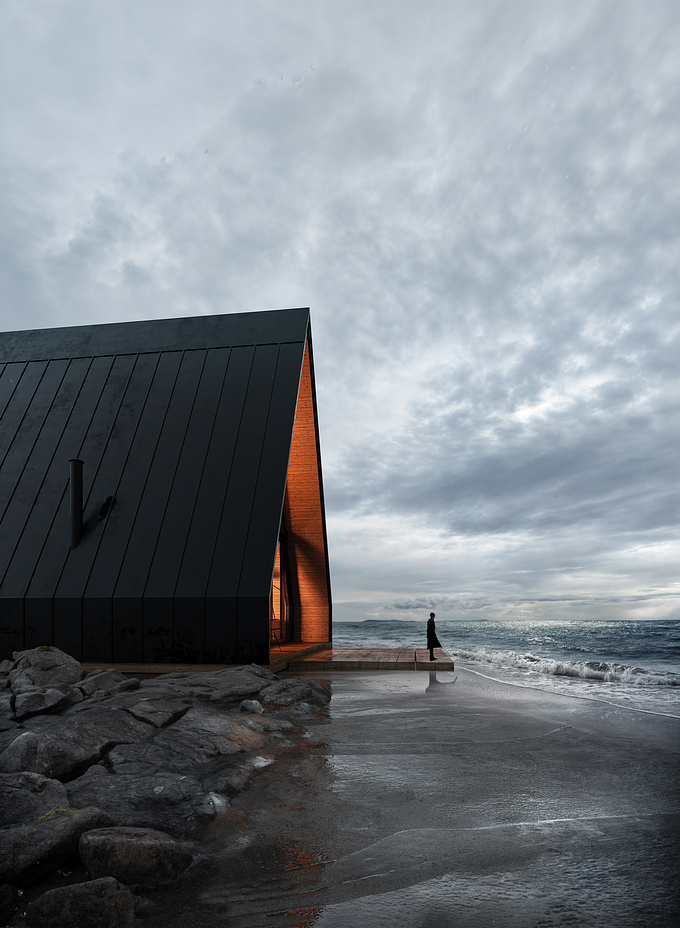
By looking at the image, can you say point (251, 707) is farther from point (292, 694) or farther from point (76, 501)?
point (76, 501)

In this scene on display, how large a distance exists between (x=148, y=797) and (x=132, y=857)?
101cm

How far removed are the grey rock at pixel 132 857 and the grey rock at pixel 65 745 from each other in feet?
4.29

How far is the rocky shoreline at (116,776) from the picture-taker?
2801 mm

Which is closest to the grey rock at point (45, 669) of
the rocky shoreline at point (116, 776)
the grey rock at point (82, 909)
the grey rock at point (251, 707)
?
the rocky shoreline at point (116, 776)

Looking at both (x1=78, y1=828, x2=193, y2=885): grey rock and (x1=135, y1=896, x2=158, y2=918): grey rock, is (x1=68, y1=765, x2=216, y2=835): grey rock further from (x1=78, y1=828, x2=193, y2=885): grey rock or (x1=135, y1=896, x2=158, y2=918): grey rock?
(x1=135, y1=896, x2=158, y2=918): grey rock

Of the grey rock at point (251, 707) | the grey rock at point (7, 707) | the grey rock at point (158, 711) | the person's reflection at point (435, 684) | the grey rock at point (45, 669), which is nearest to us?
A: the grey rock at point (158, 711)

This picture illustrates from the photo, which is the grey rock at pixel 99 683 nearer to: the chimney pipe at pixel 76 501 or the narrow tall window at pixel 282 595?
the chimney pipe at pixel 76 501

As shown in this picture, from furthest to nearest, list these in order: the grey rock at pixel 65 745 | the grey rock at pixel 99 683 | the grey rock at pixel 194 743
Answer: the grey rock at pixel 99 683
the grey rock at pixel 194 743
the grey rock at pixel 65 745

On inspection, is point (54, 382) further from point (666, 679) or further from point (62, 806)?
point (666, 679)

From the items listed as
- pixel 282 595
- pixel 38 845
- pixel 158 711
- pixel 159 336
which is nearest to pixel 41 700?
pixel 158 711

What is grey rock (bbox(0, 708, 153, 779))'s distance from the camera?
415cm

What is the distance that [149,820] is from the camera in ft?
11.6

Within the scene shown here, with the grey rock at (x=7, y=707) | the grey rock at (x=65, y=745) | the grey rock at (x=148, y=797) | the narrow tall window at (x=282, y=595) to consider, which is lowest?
the grey rock at (x=148, y=797)

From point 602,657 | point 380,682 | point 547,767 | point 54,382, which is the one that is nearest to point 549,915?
point 547,767
